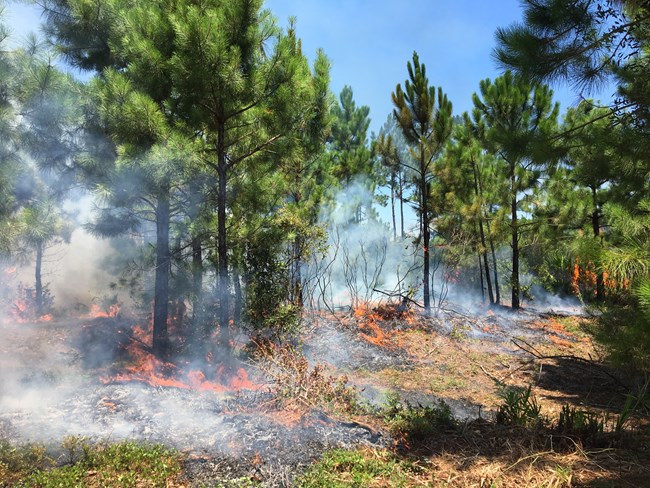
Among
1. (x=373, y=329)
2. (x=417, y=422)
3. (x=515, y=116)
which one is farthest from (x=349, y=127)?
(x=417, y=422)

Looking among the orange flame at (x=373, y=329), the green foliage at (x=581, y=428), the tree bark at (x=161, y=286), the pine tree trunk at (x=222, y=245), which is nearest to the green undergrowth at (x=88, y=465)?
the pine tree trunk at (x=222, y=245)

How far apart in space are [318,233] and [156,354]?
167 inches

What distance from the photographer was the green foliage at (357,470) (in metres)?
3.53

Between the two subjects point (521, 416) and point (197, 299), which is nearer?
point (521, 416)

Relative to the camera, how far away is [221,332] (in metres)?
7.11

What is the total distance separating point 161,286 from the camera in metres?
8.09

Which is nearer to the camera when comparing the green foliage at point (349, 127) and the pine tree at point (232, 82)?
the pine tree at point (232, 82)

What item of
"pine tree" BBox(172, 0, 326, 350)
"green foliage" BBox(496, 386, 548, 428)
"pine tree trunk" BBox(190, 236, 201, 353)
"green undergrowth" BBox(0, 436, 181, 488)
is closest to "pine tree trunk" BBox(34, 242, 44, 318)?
"pine tree trunk" BBox(190, 236, 201, 353)

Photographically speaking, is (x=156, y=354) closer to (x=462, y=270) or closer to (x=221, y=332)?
(x=221, y=332)

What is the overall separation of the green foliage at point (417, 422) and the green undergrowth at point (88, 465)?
236cm

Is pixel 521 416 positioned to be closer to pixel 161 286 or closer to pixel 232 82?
pixel 232 82

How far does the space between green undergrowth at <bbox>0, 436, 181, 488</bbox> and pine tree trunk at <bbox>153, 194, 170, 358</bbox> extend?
3.93 metres

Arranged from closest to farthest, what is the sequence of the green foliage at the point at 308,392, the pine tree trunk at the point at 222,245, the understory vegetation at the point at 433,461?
the understory vegetation at the point at 433,461
the green foliage at the point at 308,392
the pine tree trunk at the point at 222,245

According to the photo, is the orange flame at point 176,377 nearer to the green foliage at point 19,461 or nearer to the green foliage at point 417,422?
the green foliage at point 417,422
